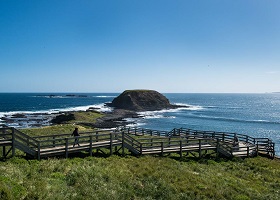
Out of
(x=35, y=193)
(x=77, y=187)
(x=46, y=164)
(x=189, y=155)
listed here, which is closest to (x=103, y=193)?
(x=77, y=187)

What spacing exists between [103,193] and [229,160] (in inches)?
608

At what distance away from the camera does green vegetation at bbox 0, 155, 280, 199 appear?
10930 millimetres

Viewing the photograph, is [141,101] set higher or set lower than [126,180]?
higher

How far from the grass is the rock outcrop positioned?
10473 centimetres

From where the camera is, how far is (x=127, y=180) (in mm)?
13852

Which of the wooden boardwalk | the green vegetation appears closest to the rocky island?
the wooden boardwalk

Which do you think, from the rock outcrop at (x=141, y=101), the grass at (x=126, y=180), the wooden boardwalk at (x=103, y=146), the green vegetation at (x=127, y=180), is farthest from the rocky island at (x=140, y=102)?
the green vegetation at (x=127, y=180)

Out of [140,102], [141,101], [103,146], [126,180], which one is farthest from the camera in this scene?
[141,101]

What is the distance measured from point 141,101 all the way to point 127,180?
12071 cm

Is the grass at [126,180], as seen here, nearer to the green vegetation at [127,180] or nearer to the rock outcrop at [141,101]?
the green vegetation at [127,180]

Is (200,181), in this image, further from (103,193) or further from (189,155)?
(189,155)

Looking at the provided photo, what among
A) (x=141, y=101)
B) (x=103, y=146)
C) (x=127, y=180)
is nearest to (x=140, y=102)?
(x=141, y=101)

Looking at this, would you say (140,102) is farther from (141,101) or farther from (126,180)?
(126,180)

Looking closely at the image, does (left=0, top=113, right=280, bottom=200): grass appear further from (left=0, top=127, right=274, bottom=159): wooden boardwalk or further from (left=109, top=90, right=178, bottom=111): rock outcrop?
(left=109, top=90, right=178, bottom=111): rock outcrop
